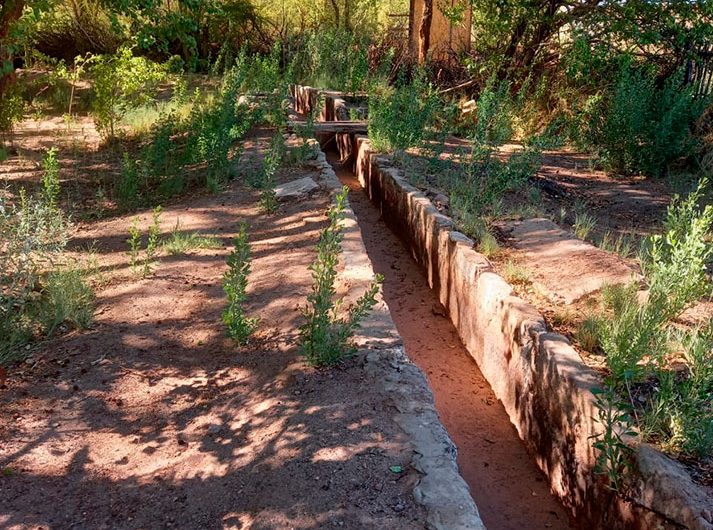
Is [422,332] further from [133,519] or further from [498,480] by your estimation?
[133,519]

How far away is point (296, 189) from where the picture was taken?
725 centimetres

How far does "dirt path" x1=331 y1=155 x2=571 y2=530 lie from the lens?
146 inches

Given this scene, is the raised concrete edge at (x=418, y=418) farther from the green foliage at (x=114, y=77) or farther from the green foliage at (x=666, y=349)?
the green foliage at (x=114, y=77)

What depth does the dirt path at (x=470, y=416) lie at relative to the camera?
370 cm

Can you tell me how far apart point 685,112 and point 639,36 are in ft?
5.41

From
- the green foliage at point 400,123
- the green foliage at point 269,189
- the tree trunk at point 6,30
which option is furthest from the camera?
the green foliage at point 400,123

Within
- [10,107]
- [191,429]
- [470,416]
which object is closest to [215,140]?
[10,107]

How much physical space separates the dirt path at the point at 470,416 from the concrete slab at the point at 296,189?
38.2 inches

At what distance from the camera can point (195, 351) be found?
4184 millimetres

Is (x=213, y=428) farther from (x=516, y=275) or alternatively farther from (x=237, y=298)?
(x=516, y=275)

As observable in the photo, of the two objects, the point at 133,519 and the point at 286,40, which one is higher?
the point at 286,40

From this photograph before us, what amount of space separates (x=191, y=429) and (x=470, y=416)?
185cm

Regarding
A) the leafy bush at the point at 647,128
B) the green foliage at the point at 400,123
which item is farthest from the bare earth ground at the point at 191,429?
the leafy bush at the point at 647,128

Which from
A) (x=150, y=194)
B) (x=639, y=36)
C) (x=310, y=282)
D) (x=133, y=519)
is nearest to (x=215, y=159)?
(x=150, y=194)
